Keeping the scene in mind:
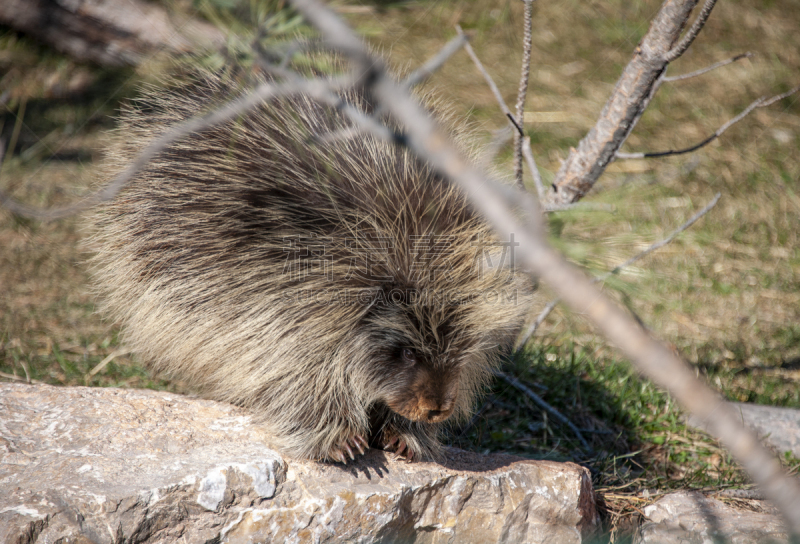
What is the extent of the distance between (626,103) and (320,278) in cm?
124

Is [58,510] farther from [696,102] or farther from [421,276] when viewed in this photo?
[696,102]

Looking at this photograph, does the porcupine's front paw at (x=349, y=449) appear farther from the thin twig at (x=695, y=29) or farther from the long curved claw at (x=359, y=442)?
the thin twig at (x=695, y=29)

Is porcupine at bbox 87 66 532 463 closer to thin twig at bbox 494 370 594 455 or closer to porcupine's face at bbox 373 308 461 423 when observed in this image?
porcupine's face at bbox 373 308 461 423

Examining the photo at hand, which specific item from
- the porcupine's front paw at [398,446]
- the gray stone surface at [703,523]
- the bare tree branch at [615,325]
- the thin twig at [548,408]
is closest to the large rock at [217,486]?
the porcupine's front paw at [398,446]

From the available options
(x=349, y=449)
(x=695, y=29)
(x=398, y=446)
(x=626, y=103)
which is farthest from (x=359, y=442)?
(x=695, y=29)

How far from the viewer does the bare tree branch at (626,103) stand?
1.90 metres

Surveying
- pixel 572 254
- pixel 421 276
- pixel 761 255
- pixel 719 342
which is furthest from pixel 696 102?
pixel 572 254

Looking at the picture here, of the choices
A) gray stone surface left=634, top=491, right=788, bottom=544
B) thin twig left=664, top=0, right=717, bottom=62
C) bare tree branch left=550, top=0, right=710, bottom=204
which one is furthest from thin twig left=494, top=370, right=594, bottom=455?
thin twig left=664, top=0, right=717, bottom=62

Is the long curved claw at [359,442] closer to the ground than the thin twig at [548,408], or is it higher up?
higher up

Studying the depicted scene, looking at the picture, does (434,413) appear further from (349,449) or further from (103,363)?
(103,363)

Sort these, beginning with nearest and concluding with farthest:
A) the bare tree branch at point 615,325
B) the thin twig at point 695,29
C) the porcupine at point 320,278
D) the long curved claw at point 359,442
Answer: the bare tree branch at point 615,325
the thin twig at point 695,29
the porcupine at point 320,278
the long curved claw at point 359,442

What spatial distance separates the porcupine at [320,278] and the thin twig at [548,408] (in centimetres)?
64

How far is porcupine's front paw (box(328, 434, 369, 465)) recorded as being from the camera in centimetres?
191

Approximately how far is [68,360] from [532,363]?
2.33 meters
